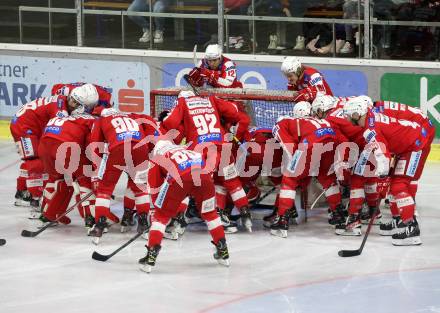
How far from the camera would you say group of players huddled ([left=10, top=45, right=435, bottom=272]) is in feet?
30.9

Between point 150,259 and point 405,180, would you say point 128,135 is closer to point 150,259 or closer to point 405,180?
point 150,259

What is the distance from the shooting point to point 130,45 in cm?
1366

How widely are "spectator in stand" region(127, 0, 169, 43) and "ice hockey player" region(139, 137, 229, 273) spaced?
511 cm

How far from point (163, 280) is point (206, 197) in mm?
652

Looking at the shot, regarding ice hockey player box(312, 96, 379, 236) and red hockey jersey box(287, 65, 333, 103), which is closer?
ice hockey player box(312, 96, 379, 236)

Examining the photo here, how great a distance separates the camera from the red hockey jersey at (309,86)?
1066 cm

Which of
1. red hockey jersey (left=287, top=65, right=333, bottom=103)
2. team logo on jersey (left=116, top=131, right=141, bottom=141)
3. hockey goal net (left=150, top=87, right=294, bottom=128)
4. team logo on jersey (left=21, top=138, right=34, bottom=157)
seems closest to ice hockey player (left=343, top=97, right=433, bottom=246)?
red hockey jersey (left=287, top=65, right=333, bottom=103)

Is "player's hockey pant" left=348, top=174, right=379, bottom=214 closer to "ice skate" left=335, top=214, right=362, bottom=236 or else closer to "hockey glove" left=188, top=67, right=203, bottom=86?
"ice skate" left=335, top=214, right=362, bottom=236

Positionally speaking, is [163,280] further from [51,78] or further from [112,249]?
[51,78]

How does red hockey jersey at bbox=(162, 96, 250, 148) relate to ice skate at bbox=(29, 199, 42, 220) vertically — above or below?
above

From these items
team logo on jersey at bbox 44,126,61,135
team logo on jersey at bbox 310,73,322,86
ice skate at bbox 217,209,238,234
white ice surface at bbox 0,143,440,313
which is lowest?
white ice surface at bbox 0,143,440,313

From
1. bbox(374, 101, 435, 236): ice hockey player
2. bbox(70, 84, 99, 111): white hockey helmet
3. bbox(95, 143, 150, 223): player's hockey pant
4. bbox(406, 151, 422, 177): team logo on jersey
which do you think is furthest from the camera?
bbox(70, 84, 99, 111): white hockey helmet

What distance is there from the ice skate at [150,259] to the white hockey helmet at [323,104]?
212 centimetres

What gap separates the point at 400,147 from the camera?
369 inches
